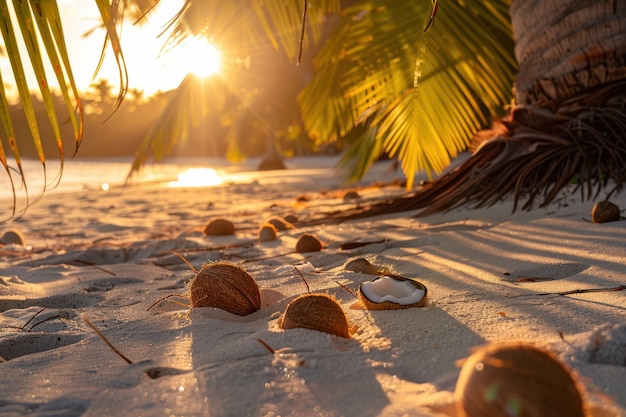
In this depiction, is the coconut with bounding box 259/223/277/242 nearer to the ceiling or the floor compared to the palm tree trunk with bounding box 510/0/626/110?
nearer to the floor

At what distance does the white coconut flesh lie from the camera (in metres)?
1.17

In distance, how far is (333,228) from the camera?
9.07 feet

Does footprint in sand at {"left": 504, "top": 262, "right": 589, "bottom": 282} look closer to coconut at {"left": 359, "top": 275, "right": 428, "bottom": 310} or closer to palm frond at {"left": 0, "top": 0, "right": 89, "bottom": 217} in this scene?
coconut at {"left": 359, "top": 275, "right": 428, "bottom": 310}

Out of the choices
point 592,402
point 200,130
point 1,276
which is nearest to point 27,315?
point 1,276

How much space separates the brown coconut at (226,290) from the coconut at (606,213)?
1.33m

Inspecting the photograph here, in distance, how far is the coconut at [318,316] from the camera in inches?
39.4

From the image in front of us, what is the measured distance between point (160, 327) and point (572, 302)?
0.87 meters

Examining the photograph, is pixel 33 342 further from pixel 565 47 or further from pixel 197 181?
pixel 197 181

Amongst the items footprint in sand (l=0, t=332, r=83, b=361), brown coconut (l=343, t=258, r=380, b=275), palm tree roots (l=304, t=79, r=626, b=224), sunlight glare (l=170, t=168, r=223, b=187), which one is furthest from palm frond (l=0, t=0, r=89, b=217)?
sunlight glare (l=170, t=168, r=223, b=187)

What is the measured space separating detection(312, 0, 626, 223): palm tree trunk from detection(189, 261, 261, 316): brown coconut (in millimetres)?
1555

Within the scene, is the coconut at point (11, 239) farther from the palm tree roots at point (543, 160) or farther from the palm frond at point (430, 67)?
the palm frond at point (430, 67)

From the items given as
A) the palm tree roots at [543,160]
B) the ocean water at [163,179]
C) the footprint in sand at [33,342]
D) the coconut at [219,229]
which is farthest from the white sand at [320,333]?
the coconut at [219,229]

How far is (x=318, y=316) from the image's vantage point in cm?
100

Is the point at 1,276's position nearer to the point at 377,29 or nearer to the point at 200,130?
the point at 377,29
